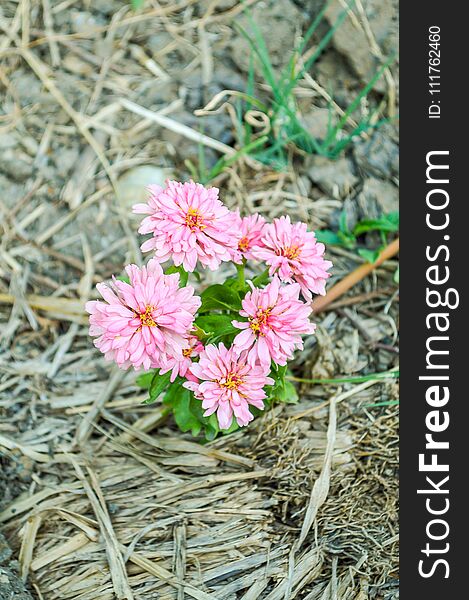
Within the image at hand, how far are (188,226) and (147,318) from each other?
20 centimetres

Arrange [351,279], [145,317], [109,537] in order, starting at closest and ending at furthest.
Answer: [145,317], [109,537], [351,279]

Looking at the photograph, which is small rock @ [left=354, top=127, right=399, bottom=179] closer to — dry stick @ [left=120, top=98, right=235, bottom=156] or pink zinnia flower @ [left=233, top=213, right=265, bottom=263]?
dry stick @ [left=120, top=98, right=235, bottom=156]

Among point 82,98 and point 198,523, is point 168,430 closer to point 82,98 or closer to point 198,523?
point 198,523

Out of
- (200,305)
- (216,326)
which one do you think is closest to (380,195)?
(216,326)

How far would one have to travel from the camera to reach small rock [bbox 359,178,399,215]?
2395 mm

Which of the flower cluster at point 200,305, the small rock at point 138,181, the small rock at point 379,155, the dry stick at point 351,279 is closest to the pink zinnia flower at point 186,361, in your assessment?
the flower cluster at point 200,305

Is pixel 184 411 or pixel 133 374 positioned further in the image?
pixel 133 374

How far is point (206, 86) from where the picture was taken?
8.67 feet

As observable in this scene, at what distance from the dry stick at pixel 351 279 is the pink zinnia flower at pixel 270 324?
2.27 feet

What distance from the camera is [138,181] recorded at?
2.53 meters

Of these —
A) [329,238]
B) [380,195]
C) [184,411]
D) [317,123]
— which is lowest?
[184,411]

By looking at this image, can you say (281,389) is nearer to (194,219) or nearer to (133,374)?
(194,219)

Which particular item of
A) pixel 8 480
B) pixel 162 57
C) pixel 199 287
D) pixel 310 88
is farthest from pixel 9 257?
pixel 310 88

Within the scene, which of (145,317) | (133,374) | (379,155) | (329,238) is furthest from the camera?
(379,155)
